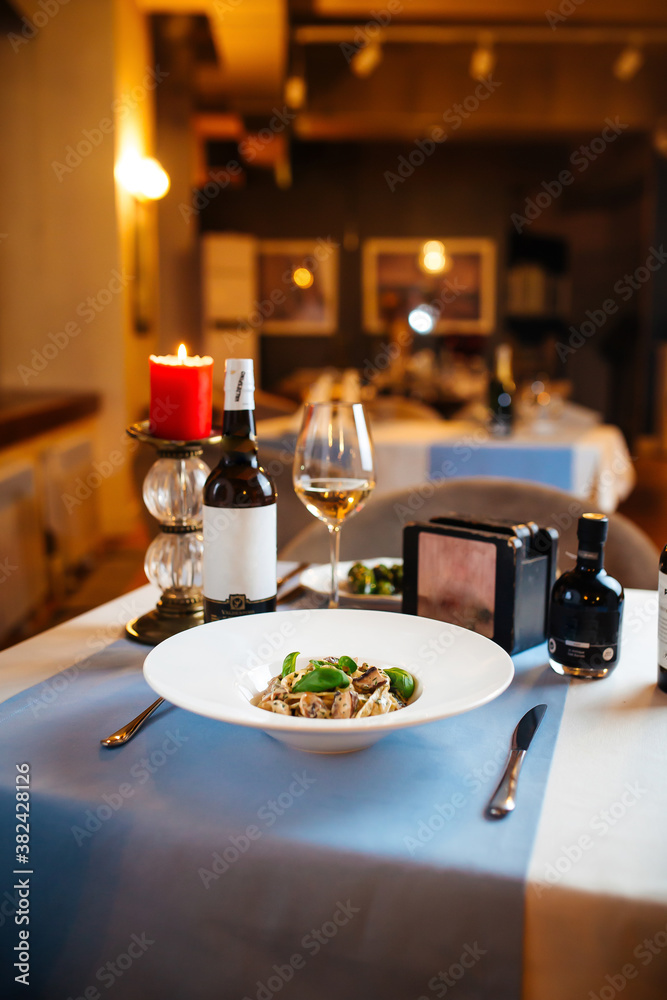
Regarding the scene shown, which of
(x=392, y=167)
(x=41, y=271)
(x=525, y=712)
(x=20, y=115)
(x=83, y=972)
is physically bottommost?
(x=83, y=972)

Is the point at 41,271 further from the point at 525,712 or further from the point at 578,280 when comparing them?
the point at 578,280

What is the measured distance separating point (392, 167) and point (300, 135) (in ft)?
3.90

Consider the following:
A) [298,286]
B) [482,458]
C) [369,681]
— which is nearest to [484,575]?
[369,681]

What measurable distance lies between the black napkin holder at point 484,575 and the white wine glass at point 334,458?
8cm

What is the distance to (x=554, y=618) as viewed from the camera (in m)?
0.79

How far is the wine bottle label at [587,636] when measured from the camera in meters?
0.77

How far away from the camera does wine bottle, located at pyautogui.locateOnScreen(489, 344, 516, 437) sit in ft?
9.70

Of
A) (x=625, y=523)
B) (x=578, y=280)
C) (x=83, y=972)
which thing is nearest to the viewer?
(x=83, y=972)

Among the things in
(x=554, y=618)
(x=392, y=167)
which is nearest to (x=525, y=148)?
(x=392, y=167)

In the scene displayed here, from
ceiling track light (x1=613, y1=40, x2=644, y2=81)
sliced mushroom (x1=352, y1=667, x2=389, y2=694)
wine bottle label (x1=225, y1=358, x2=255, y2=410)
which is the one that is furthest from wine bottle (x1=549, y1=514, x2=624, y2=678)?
ceiling track light (x1=613, y1=40, x2=644, y2=81)

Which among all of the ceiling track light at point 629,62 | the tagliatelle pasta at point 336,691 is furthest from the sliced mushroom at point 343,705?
the ceiling track light at point 629,62

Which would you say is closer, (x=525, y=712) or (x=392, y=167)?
(x=525, y=712)

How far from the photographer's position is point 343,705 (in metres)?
0.61

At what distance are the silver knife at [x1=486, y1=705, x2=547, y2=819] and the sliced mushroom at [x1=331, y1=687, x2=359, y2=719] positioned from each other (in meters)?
0.12
